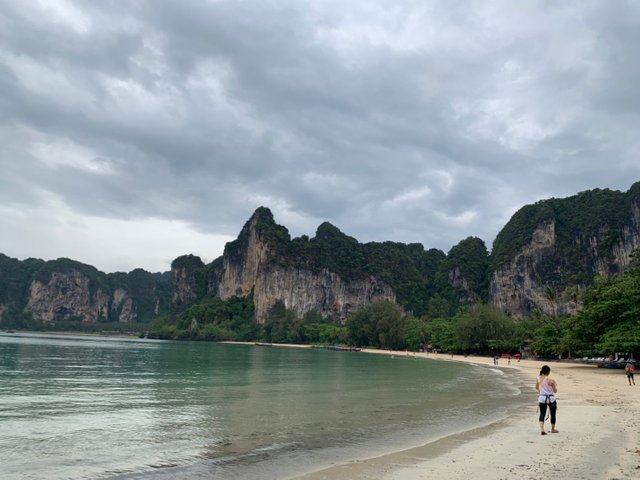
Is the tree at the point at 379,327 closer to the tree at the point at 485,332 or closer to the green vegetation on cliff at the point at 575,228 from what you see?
the tree at the point at 485,332

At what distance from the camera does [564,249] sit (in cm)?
17275

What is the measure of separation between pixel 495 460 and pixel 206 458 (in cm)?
715

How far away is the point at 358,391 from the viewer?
31.1 metres

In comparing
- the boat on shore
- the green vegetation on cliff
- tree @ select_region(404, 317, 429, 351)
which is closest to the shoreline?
tree @ select_region(404, 317, 429, 351)

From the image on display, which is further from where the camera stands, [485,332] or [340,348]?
[340,348]

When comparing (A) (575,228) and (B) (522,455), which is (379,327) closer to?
(A) (575,228)

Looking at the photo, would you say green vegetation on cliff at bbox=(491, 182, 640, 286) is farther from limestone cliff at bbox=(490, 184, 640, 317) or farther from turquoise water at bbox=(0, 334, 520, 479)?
turquoise water at bbox=(0, 334, 520, 479)

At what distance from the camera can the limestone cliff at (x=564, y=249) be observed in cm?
15962

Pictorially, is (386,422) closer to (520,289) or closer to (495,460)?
(495,460)

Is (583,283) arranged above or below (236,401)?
above

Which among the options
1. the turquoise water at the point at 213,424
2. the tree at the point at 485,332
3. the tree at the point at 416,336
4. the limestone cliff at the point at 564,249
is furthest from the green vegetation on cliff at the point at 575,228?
the turquoise water at the point at 213,424

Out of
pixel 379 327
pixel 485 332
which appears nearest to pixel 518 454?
pixel 485 332

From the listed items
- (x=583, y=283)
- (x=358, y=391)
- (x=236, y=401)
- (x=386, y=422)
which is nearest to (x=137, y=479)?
(x=386, y=422)

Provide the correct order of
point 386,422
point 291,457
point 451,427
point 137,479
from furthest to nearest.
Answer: point 386,422 < point 451,427 < point 291,457 < point 137,479
